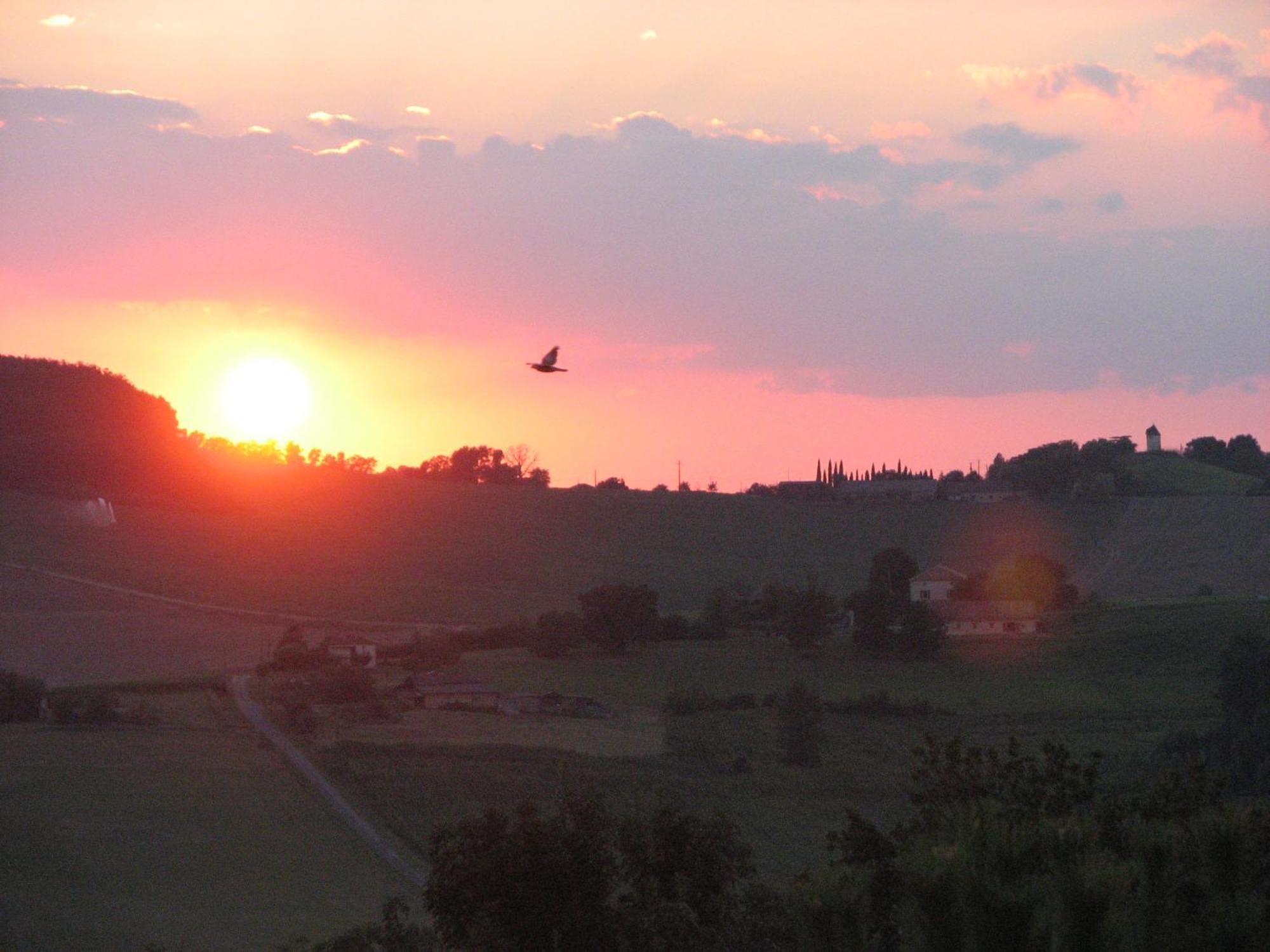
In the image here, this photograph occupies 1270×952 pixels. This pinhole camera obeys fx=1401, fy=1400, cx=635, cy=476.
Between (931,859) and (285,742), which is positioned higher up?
(931,859)

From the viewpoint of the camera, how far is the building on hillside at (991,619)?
186 feet

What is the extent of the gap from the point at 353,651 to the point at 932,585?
29256 mm

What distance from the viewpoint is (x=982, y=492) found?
348 feet

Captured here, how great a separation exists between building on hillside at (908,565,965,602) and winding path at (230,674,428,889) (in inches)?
1337

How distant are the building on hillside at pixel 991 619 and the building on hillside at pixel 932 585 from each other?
6892 mm

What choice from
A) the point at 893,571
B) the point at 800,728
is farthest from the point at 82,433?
the point at 800,728

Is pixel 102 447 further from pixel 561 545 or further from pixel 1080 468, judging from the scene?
pixel 1080 468

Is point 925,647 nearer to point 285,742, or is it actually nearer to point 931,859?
point 285,742

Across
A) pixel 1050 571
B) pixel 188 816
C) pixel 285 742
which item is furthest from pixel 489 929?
pixel 1050 571

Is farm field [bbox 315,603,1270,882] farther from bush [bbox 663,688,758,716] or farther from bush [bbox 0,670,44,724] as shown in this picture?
bush [bbox 0,670,44,724]

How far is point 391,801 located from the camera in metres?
31.0

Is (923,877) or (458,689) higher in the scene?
(923,877)

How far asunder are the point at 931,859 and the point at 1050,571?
6024 centimetres

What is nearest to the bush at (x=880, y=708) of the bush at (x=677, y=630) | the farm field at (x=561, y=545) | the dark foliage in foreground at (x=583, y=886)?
the bush at (x=677, y=630)
